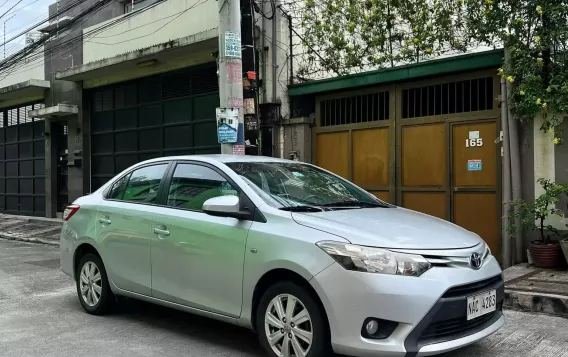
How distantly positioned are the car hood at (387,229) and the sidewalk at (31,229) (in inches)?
359

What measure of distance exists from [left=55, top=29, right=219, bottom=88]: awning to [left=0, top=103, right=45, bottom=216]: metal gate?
3.42 meters

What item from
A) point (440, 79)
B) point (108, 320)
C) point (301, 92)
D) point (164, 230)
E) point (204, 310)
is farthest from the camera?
point (301, 92)

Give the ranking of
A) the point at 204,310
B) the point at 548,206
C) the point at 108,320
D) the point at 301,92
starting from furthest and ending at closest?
the point at 301,92 → the point at 548,206 → the point at 108,320 → the point at 204,310

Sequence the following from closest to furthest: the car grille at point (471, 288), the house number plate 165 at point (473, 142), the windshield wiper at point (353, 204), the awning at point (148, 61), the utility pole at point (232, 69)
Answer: the car grille at point (471, 288) → the windshield wiper at point (353, 204) → the utility pole at point (232, 69) → the house number plate 165 at point (473, 142) → the awning at point (148, 61)

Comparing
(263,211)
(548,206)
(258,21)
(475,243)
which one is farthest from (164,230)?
(258,21)

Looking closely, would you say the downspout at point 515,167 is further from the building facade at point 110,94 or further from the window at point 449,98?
the building facade at point 110,94

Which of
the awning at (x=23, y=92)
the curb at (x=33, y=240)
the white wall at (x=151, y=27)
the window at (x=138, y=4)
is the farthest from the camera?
the awning at (x=23, y=92)

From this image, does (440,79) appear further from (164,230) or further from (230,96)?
(164,230)

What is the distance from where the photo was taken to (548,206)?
700 cm

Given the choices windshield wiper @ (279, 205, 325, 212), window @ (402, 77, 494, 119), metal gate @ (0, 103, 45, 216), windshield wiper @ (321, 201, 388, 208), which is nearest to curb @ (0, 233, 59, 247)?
metal gate @ (0, 103, 45, 216)

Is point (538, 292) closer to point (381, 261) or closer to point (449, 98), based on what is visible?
point (381, 261)

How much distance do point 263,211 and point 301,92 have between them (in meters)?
5.88

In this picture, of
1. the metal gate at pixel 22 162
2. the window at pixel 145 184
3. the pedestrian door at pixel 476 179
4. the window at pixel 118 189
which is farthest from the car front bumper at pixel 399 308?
the metal gate at pixel 22 162

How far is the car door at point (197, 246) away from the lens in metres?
4.14
